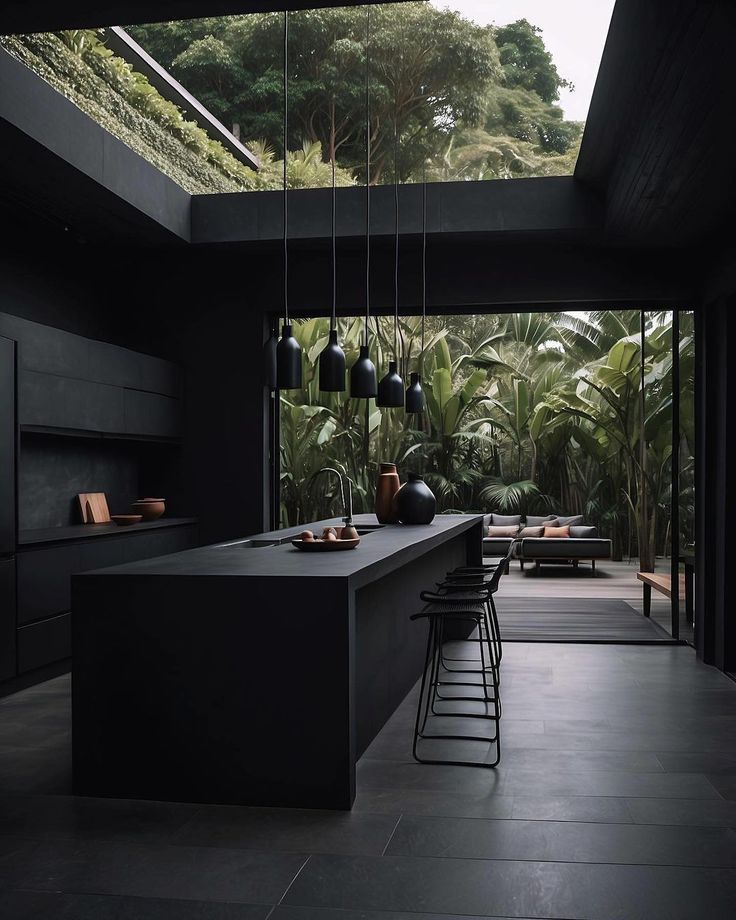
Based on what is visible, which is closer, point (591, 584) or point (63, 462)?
point (63, 462)

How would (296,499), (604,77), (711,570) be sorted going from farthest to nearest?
(296,499)
(711,570)
(604,77)

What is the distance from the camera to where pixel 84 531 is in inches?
227

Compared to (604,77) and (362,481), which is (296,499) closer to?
(362,481)

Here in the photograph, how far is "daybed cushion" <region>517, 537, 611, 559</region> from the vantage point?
35.8 ft

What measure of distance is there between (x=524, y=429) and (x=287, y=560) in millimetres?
9372

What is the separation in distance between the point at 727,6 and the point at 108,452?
516cm

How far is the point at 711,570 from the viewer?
5.89 m

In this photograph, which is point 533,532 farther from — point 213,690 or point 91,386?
point 213,690

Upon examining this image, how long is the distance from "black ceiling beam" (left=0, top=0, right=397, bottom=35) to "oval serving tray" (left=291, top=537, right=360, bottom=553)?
6.94 ft

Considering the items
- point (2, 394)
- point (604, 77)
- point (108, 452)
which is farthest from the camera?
point (108, 452)

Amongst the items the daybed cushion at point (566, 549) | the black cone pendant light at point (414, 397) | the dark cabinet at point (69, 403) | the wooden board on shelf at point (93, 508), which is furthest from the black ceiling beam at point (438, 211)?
the daybed cushion at point (566, 549)

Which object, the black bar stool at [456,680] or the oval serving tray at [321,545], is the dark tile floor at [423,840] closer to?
the black bar stool at [456,680]

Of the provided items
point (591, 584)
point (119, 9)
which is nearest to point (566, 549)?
point (591, 584)

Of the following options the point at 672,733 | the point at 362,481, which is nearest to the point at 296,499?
the point at 362,481
